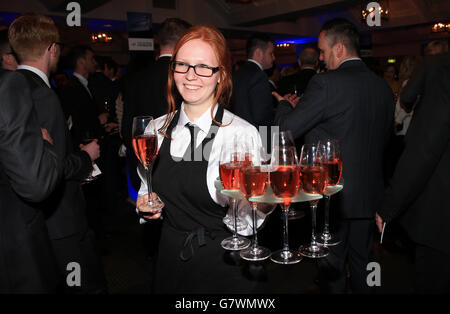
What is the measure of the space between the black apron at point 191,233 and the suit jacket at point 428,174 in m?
0.90

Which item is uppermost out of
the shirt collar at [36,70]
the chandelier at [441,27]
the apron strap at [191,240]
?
the chandelier at [441,27]

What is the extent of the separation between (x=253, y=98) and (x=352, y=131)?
132 cm

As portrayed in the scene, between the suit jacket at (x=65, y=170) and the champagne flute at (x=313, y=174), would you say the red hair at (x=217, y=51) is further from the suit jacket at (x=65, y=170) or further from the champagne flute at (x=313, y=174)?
the suit jacket at (x=65, y=170)

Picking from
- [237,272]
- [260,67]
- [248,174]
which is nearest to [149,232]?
[260,67]

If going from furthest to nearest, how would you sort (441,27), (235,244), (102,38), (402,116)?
(102,38)
(441,27)
(402,116)
(235,244)

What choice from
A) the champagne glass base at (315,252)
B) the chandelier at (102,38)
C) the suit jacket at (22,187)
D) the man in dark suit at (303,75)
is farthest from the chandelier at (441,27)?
the suit jacket at (22,187)

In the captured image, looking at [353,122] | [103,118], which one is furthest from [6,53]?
[353,122]

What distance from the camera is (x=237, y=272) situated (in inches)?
56.7

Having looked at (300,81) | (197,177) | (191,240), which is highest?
(300,81)

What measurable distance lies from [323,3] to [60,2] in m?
5.46

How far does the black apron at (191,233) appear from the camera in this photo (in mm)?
1488

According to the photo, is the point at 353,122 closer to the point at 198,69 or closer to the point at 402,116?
the point at 198,69

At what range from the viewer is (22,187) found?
133cm

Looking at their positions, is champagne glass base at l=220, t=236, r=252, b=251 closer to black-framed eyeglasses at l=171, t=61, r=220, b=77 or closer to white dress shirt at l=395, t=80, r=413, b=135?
black-framed eyeglasses at l=171, t=61, r=220, b=77
